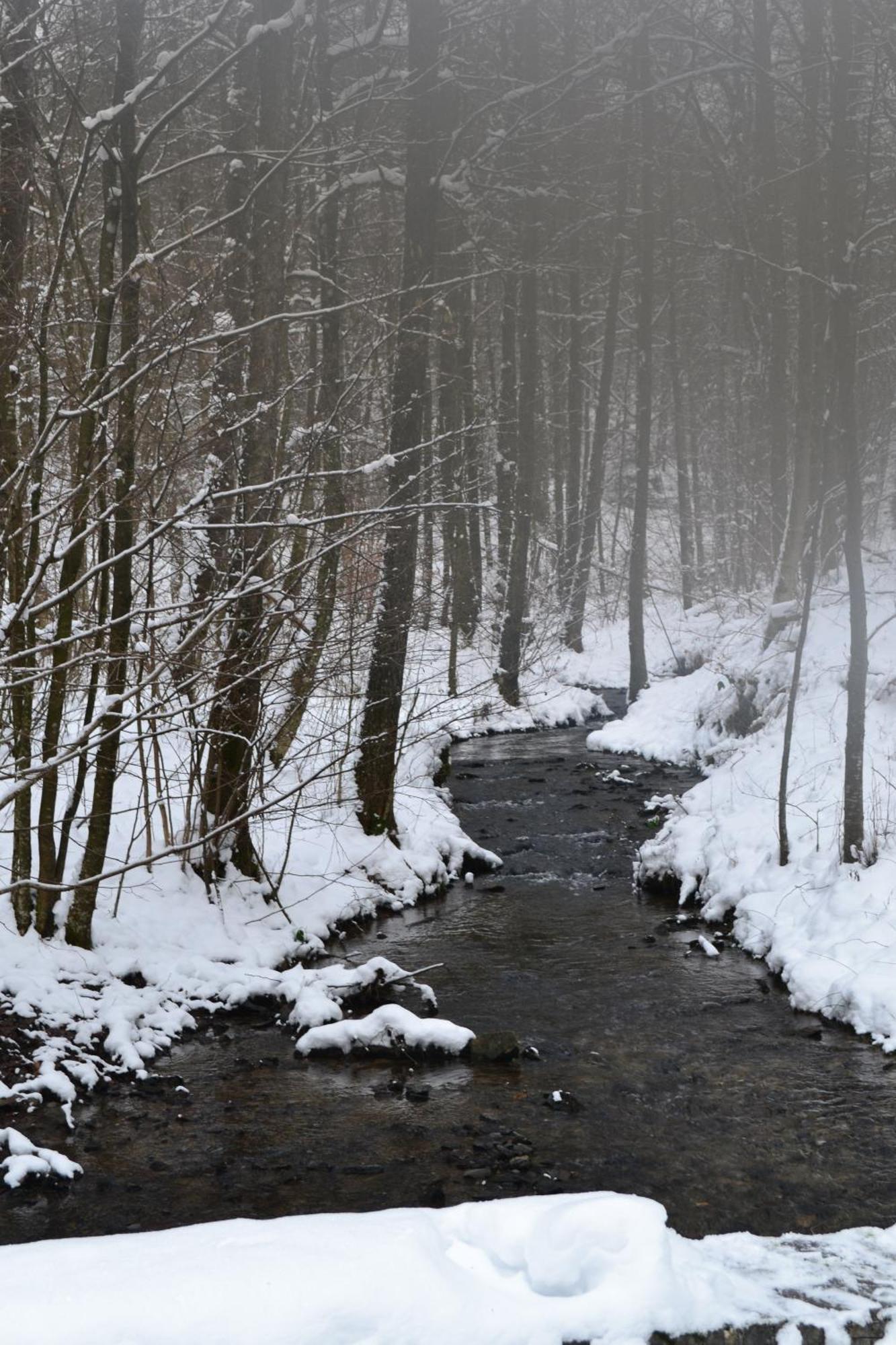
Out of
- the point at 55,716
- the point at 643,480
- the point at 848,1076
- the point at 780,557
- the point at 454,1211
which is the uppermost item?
the point at 643,480

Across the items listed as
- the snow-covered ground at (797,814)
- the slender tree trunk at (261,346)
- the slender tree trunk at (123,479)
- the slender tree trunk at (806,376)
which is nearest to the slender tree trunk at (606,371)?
the slender tree trunk at (806,376)

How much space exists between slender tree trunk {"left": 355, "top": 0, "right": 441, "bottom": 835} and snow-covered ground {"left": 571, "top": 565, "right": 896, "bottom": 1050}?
284 cm

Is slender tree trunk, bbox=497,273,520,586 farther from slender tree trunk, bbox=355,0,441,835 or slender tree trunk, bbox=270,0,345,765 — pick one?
slender tree trunk, bbox=355,0,441,835

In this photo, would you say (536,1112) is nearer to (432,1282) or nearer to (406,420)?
(432,1282)

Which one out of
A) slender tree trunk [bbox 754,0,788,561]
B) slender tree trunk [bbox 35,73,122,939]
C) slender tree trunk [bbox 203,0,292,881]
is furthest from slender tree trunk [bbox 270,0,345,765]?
slender tree trunk [bbox 754,0,788,561]

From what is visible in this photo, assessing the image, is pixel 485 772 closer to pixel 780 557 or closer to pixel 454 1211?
pixel 780 557

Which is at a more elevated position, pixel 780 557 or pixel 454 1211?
pixel 780 557

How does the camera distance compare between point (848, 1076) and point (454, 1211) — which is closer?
point (454, 1211)

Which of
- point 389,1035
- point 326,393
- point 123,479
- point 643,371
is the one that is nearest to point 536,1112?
point 389,1035

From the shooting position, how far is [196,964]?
26.5ft

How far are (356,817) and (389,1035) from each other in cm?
400

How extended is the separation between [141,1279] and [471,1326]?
1.06m

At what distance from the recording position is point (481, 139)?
48.2 feet

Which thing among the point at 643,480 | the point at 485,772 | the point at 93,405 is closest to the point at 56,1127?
the point at 93,405
